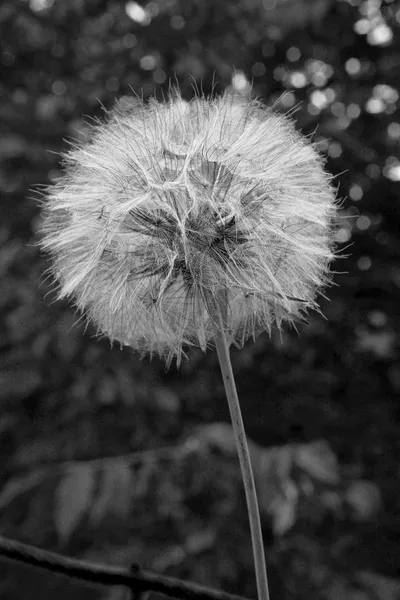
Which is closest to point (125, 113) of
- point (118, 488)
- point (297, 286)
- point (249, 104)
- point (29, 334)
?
point (249, 104)

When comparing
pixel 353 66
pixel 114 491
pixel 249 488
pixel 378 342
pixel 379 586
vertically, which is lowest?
pixel 379 586

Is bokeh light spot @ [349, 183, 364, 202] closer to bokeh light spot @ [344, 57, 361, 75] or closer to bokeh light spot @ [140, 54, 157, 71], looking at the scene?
bokeh light spot @ [344, 57, 361, 75]

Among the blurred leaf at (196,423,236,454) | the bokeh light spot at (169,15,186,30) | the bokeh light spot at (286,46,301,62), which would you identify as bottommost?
the blurred leaf at (196,423,236,454)

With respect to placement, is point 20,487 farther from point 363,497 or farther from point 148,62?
point 148,62

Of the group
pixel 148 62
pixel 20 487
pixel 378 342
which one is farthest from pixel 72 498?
pixel 148 62

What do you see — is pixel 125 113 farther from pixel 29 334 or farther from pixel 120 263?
pixel 29 334

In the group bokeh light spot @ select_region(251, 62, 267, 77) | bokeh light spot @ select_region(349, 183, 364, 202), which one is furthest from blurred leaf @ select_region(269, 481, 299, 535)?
bokeh light spot @ select_region(251, 62, 267, 77)
